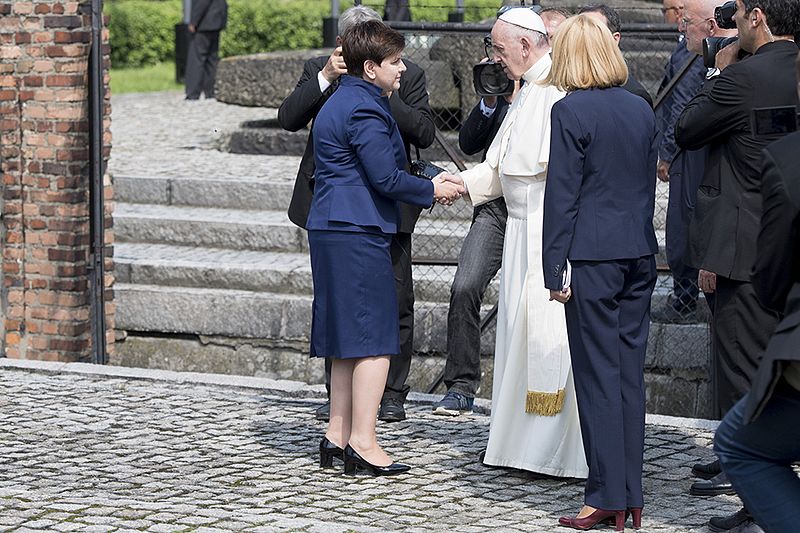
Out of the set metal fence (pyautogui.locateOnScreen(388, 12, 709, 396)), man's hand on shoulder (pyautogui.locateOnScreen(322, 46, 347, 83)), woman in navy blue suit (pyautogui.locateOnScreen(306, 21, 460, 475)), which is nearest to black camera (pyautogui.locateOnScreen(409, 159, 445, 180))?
woman in navy blue suit (pyautogui.locateOnScreen(306, 21, 460, 475))

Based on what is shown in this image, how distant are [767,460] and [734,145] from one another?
168cm

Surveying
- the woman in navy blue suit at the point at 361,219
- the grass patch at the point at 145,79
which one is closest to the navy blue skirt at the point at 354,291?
the woman in navy blue suit at the point at 361,219

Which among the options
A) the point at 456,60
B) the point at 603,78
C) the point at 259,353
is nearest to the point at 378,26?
the point at 603,78

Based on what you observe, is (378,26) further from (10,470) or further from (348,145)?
(10,470)

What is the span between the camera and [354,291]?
5668 mm

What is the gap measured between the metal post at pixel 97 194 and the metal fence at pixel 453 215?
1.78m

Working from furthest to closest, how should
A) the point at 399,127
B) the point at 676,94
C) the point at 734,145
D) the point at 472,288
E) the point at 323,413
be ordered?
the point at 676,94
the point at 472,288
the point at 323,413
the point at 399,127
the point at 734,145

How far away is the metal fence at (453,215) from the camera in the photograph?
26.3 feet

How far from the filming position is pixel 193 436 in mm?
6414

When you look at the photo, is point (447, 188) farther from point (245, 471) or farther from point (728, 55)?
point (245, 471)

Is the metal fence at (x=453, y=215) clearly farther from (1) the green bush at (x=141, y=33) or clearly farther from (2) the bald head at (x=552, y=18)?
(1) the green bush at (x=141, y=33)

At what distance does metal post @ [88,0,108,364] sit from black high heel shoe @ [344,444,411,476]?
3250 millimetres

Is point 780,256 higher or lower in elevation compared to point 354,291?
higher

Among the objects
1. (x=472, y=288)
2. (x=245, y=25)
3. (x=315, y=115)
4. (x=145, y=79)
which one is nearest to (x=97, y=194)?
(x=315, y=115)
